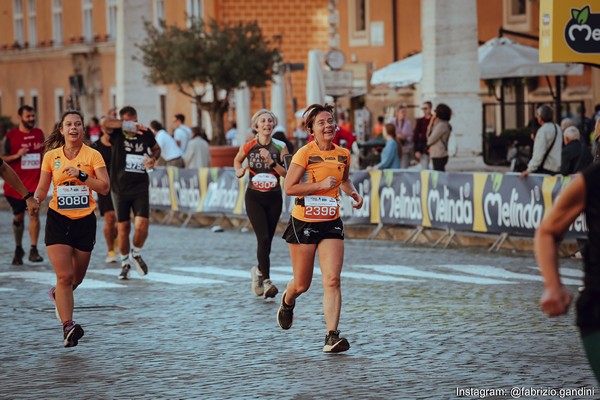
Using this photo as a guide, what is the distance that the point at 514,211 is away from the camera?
19781 mm

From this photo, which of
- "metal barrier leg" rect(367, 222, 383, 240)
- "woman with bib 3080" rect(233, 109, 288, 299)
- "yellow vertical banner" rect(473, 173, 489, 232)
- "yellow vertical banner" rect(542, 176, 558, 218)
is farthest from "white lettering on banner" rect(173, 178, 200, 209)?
"woman with bib 3080" rect(233, 109, 288, 299)

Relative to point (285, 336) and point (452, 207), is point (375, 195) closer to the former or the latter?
point (452, 207)

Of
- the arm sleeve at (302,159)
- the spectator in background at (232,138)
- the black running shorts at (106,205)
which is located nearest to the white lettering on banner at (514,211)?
the black running shorts at (106,205)

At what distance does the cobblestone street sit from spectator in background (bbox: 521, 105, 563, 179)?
5.65ft

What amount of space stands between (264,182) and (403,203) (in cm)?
738

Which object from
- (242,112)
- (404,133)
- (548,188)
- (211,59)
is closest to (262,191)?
(548,188)

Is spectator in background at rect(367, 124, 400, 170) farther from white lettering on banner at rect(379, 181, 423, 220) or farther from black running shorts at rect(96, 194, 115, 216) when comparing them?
black running shorts at rect(96, 194, 115, 216)

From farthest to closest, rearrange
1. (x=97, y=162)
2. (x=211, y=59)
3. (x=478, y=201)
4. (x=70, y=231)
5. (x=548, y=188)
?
1. (x=211, y=59)
2. (x=478, y=201)
3. (x=548, y=188)
4. (x=97, y=162)
5. (x=70, y=231)

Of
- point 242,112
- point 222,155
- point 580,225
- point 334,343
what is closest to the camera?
point 334,343

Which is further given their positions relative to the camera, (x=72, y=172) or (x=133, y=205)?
(x=133, y=205)

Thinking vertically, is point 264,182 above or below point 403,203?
above

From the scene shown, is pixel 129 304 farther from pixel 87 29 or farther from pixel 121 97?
pixel 87 29

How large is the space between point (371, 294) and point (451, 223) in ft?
19.4

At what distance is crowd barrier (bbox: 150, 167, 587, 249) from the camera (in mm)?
19344
